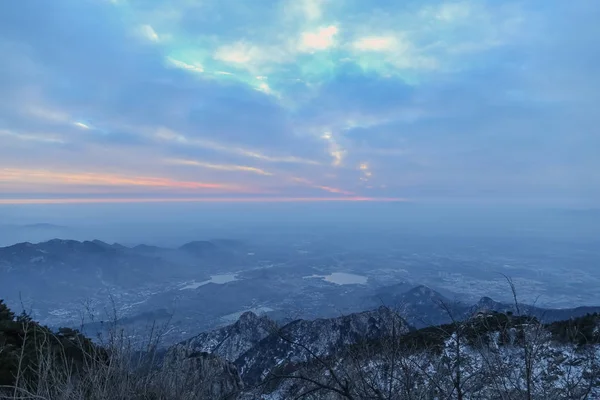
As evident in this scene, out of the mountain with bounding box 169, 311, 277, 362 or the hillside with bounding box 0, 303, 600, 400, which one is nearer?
the hillside with bounding box 0, 303, 600, 400

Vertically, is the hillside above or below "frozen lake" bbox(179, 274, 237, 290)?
above

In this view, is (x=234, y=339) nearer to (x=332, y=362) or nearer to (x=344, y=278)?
(x=332, y=362)

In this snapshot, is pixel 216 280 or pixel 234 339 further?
pixel 216 280

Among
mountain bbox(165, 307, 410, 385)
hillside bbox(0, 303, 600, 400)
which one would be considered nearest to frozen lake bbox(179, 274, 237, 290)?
mountain bbox(165, 307, 410, 385)

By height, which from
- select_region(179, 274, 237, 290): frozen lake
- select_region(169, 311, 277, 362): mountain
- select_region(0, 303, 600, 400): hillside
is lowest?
select_region(179, 274, 237, 290): frozen lake

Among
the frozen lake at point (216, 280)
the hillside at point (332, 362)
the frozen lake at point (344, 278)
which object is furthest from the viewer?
the frozen lake at point (216, 280)

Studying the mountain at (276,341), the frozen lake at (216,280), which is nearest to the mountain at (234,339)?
the mountain at (276,341)

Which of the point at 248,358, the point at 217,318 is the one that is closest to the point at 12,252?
the point at 217,318

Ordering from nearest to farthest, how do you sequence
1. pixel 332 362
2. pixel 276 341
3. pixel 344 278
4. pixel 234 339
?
pixel 332 362, pixel 276 341, pixel 234 339, pixel 344 278

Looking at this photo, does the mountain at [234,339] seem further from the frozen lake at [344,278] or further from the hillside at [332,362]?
the frozen lake at [344,278]

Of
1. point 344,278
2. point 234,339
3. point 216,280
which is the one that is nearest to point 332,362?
point 234,339

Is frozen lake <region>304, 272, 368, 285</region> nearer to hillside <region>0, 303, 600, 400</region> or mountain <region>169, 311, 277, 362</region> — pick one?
mountain <region>169, 311, 277, 362</region>
